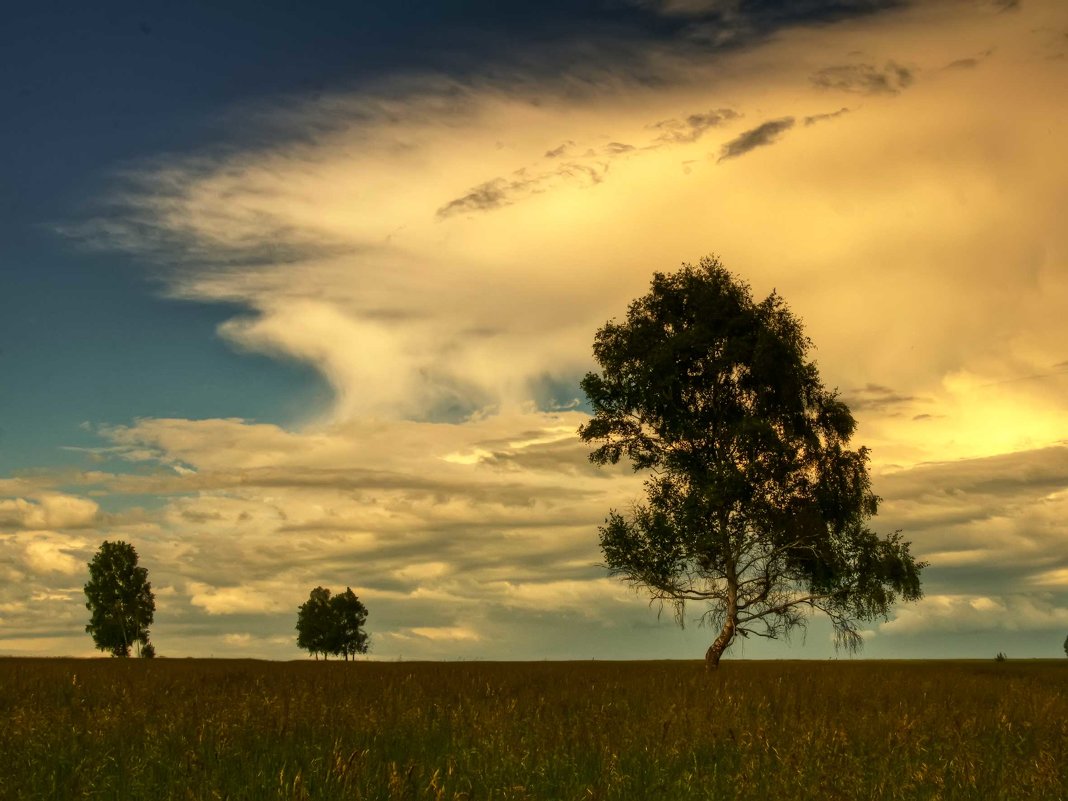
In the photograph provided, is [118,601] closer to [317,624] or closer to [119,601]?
[119,601]

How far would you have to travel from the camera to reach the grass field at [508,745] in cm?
704

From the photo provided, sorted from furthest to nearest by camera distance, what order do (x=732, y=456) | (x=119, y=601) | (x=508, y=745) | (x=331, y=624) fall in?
(x=331, y=624), (x=119, y=601), (x=732, y=456), (x=508, y=745)

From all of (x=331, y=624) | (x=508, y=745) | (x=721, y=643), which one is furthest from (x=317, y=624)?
(x=508, y=745)

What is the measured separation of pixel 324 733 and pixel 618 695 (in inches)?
224

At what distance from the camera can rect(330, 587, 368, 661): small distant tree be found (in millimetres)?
86812

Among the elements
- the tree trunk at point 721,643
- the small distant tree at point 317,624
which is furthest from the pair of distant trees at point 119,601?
the tree trunk at point 721,643

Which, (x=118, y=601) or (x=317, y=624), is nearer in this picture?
(x=118, y=601)

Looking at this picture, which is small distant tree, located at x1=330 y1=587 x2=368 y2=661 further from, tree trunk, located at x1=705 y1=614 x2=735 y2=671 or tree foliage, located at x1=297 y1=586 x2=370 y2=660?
tree trunk, located at x1=705 y1=614 x2=735 y2=671

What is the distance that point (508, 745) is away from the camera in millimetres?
8562

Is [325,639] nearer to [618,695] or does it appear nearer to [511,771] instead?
[618,695]

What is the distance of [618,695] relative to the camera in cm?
1376

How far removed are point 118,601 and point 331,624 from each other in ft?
82.3

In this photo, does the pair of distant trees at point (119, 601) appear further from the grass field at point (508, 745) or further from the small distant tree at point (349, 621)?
the grass field at point (508, 745)

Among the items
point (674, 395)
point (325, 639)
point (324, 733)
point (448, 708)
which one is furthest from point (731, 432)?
point (325, 639)
